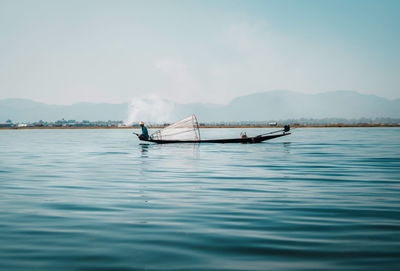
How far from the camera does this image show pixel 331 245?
7637 mm

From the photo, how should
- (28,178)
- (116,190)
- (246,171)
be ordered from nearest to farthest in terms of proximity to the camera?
(116,190)
(28,178)
(246,171)

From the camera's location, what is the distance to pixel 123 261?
688 centimetres

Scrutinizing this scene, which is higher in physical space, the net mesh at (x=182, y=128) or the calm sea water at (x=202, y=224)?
the net mesh at (x=182, y=128)

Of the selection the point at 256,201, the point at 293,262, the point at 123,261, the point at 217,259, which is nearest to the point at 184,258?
the point at 217,259

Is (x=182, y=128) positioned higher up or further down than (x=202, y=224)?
higher up

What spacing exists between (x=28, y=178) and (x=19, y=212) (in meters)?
8.95

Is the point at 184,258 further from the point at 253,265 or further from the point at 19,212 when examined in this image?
the point at 19,212

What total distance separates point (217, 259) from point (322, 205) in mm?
5749

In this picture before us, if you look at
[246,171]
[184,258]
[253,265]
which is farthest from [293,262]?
→ [246,171]

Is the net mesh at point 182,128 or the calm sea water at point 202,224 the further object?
the net mesh at point 182,128

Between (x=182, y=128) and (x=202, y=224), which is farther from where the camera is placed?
(x=182, y=128)

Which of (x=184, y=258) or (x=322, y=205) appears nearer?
(x=184, y=258)

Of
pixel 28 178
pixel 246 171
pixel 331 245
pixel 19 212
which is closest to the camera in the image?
pixel 331 245

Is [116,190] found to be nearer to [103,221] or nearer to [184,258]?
[103,221]
